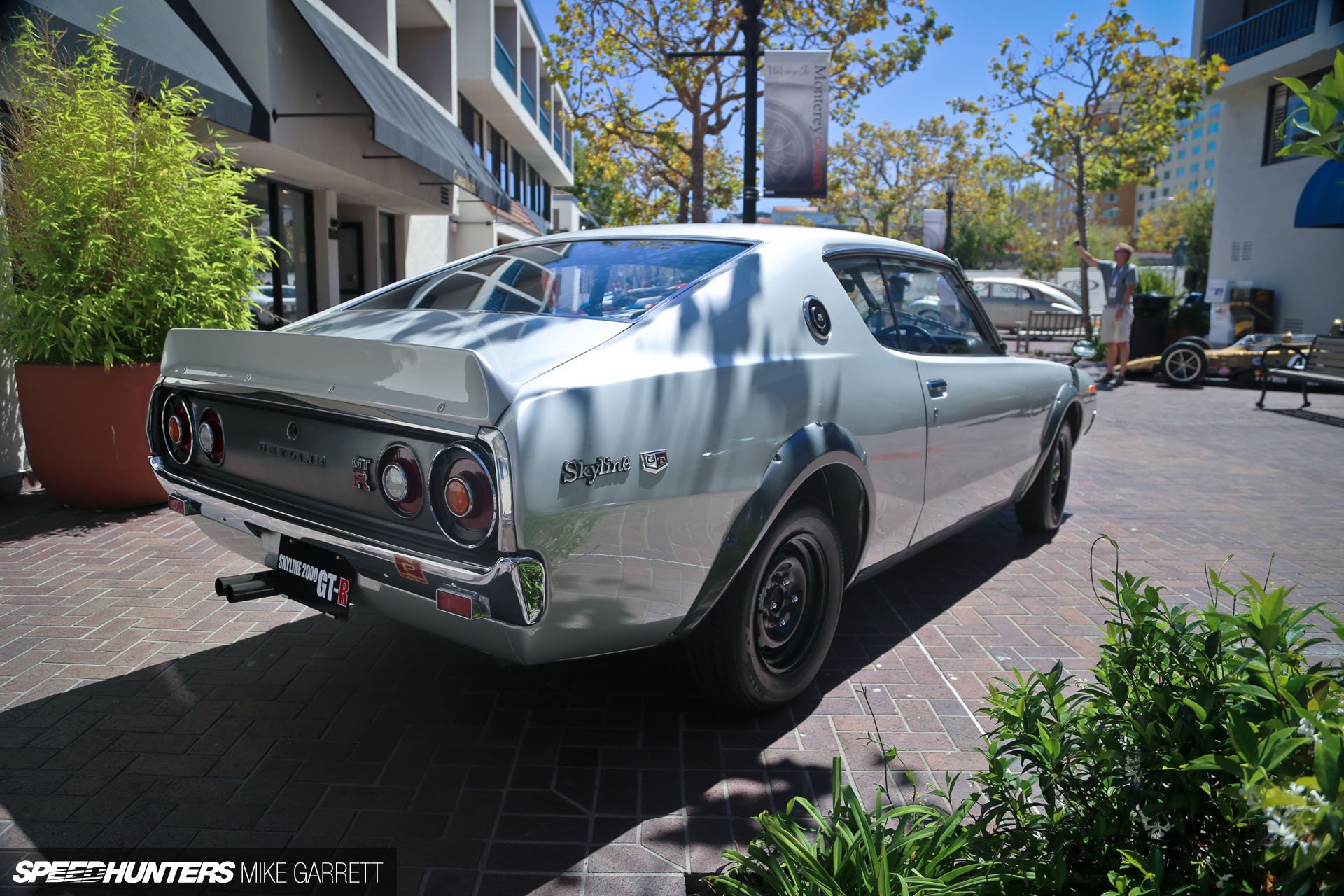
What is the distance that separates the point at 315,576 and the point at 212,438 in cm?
76

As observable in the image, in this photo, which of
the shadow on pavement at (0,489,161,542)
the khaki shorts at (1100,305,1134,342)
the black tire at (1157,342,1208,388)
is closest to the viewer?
the shadow on pavement at (0,489,161,542)

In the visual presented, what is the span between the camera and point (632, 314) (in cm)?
303

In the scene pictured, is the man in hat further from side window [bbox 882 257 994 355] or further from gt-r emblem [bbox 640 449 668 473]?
gt-r emblem [bbox 640 449 668 473]

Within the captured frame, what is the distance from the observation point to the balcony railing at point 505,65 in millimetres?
24234

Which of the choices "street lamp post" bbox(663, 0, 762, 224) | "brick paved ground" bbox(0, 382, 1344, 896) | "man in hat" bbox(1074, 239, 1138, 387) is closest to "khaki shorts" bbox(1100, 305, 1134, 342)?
"man in hat" bbox(1074, 239, 1138, 387)

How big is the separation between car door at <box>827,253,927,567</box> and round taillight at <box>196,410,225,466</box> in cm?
217

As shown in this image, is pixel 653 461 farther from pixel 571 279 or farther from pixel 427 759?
pixel 427 759

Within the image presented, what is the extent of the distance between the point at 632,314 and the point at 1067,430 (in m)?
3.84

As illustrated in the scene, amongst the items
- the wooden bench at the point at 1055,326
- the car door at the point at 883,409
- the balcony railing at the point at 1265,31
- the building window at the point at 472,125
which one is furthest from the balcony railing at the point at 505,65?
the car door at the point at 883,409

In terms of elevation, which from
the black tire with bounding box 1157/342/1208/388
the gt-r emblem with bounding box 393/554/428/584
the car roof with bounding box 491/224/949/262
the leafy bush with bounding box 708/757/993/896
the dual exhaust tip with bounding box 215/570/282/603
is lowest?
the leafy bush with bounding box 708/757/993/896

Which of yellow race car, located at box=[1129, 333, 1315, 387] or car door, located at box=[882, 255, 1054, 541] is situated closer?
car door, located at box=[882, 255, 1054, 541]

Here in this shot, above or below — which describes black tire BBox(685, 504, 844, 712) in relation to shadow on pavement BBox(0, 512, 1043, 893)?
above

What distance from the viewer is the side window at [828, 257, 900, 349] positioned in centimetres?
374

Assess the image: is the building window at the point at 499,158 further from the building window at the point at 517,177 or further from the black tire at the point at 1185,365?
the black tire at the point at 1185,365
